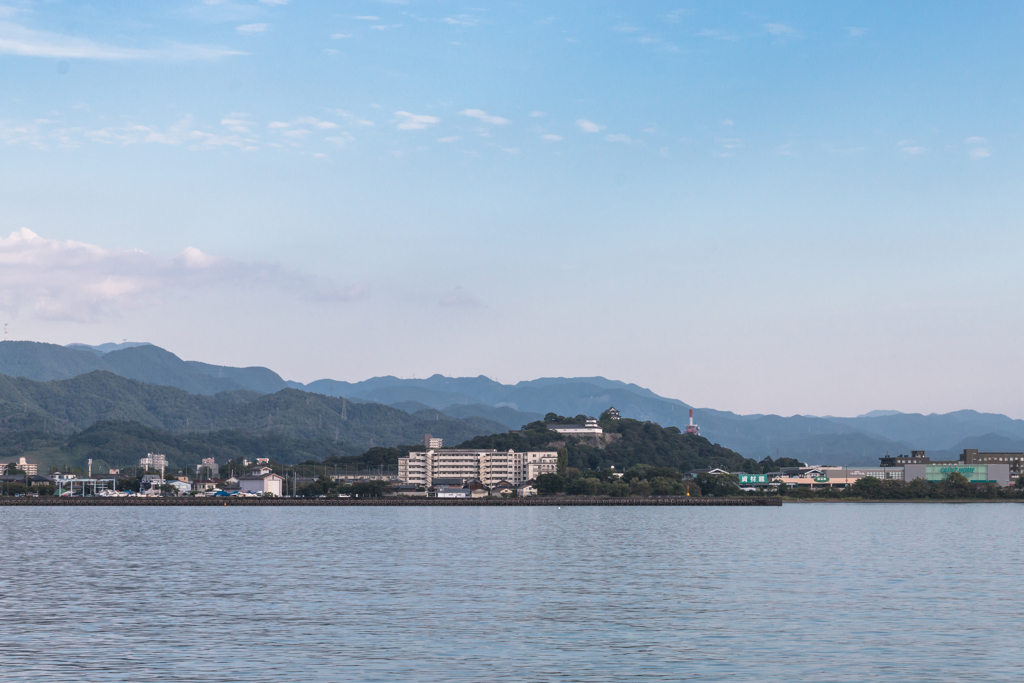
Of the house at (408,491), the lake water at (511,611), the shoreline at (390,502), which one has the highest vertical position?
the lake water at (511,611)

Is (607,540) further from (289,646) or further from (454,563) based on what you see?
(289,646)

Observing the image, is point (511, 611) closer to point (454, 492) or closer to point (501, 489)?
point (501, 489)

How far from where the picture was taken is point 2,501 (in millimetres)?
165750

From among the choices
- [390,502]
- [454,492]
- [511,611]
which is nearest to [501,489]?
[454,492]

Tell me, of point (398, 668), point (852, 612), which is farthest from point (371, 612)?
point (852, 612)

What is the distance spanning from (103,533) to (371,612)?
5961cm

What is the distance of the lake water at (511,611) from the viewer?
24500 millimetres

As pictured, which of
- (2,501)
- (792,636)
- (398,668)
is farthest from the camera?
(2,501)

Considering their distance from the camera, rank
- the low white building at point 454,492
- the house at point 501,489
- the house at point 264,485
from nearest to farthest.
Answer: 1. the low white building at point 454,492
2. the house at point 501,489
3. the house at point 264,485

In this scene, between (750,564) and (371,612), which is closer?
(371,612)

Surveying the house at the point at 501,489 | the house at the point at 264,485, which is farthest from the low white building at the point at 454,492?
the house at the point at 264,485

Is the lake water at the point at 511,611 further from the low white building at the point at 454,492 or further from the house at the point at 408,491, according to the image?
the house at the point at 408,491

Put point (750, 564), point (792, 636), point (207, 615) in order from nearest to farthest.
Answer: point (792, 636), point (207, 615), point (750, 564)

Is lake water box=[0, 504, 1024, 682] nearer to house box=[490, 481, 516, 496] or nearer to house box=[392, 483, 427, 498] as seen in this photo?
house box=[490, 481, 516, 496]
